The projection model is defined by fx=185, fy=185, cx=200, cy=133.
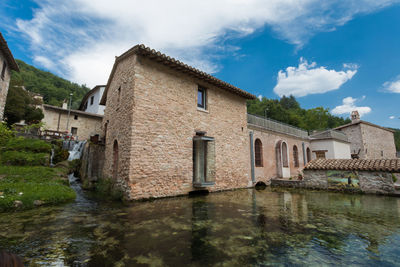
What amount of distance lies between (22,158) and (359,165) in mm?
17239

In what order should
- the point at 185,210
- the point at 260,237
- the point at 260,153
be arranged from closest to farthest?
the point at 260,237
the point at 185,210
the point at 260,153

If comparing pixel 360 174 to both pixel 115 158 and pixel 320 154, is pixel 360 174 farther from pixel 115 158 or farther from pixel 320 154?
pixel 115 158

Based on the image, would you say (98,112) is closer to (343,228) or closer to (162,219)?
(162,219)

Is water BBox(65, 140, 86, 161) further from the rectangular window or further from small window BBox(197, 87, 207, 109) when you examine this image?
small window BBox(197, 87, 207, 109)

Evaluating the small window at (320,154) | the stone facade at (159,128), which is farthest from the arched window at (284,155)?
the small window at (320,154)

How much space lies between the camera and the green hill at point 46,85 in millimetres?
34000

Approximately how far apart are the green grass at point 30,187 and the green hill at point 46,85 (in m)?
30.6

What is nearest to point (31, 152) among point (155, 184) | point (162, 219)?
point (155, 184)

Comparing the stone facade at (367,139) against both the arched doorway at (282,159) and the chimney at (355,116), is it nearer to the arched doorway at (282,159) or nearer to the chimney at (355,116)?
the chimney at (355,116)

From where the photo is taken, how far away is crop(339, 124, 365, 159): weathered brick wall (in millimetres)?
22303

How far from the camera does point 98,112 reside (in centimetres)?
2411

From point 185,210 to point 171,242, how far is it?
2528 millimetres

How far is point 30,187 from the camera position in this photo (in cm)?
649

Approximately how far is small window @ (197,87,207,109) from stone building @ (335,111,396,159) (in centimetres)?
2180
